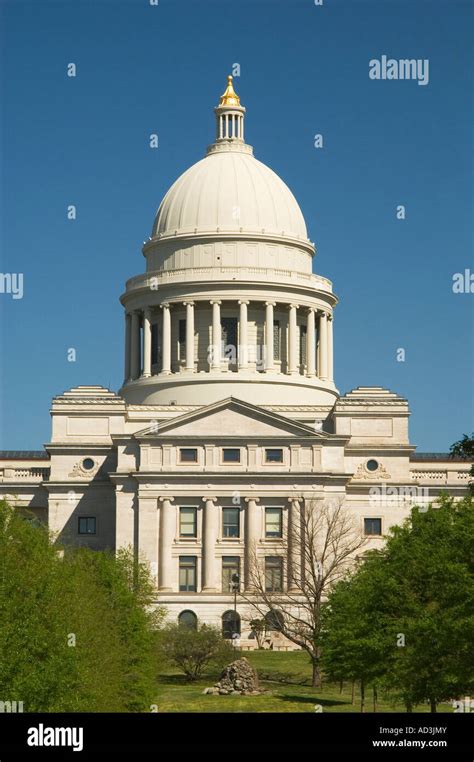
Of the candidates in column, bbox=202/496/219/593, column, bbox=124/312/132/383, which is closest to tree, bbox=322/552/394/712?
column, bbox=202/496/219/593

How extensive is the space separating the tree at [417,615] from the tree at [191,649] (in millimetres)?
11997

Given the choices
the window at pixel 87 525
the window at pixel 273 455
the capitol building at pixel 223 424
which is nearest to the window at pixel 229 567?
the capitol building at pixel 223 424

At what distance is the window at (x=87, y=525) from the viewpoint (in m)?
116

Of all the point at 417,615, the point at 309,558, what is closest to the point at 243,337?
the point at 309,558

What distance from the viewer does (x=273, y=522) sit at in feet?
367

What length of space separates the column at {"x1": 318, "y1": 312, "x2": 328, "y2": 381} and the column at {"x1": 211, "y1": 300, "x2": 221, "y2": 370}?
9531 mm

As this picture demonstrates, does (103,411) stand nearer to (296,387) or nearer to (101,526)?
(101,526)

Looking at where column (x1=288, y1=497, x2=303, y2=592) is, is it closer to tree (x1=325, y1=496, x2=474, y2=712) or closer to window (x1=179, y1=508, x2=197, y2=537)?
window (x1=179, y1=508, x2=197, y2=537)

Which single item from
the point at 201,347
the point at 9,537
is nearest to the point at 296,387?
the point at 201,347

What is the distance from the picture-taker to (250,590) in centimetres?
10712

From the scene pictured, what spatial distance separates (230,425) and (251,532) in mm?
8065

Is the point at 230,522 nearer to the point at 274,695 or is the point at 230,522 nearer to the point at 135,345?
the point at 135,345

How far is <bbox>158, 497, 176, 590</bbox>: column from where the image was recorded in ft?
357
